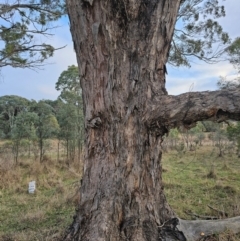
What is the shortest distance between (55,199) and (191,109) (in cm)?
315

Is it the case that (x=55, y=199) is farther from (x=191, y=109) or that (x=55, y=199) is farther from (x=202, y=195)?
(x=191, y=109)

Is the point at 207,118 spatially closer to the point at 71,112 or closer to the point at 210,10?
the point at 210,10

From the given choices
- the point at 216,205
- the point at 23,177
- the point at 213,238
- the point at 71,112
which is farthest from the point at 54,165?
the point at 213,238

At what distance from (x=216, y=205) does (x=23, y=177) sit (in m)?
4.61

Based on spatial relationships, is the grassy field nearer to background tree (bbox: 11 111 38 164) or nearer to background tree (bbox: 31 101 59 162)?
background tree (bbox: 11 111 38 164)

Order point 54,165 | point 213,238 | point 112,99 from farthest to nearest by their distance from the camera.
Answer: point 54,165
point 213,238
point 112,99

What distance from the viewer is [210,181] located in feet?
19.8

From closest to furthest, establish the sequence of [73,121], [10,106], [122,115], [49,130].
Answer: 1. [122,115]
2. [73,121]
3. [49,130]
4. [10,106]

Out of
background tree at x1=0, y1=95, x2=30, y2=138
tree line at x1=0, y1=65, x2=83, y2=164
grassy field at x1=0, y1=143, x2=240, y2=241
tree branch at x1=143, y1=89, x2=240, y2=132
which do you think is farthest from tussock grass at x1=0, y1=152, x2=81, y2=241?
background tree at x1=0, y1=95, x2=30, y2=138

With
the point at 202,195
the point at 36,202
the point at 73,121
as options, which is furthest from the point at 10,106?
the point at 202,195

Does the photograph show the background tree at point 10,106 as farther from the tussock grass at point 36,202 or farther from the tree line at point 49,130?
the tussock grass at point 36,202

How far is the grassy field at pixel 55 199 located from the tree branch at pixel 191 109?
1150 millimetres

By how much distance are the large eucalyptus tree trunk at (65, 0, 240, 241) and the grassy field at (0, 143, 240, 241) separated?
0.78 metres

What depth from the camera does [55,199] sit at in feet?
14.6
